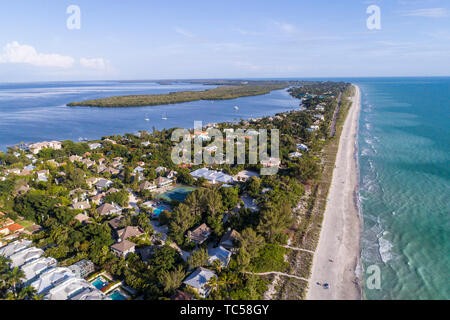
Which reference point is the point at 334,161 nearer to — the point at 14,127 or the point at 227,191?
the point at 227,191

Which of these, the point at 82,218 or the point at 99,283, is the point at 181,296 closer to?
the point at 99,283

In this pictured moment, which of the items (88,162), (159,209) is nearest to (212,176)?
(159,209)

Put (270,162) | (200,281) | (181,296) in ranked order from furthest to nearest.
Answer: (270,162), (200,281), (181,296)

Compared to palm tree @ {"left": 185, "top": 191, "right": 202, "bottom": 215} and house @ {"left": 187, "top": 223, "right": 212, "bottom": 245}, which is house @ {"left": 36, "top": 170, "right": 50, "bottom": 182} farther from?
house @ {"left": 187, "top": 223, "right": 212, "bottom": 245}

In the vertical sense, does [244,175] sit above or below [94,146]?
below

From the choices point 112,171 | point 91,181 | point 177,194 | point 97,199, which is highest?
point 112,171

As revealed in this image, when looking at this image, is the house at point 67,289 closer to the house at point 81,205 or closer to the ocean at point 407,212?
the house at point 81,205

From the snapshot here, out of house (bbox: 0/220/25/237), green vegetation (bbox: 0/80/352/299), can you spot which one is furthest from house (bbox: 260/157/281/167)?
house (bbox: 0/220/25/237)

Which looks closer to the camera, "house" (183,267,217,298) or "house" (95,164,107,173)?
"house" (183,267,217,298)
